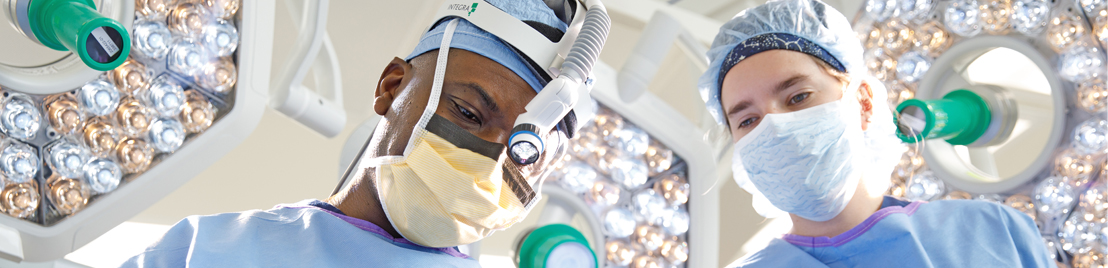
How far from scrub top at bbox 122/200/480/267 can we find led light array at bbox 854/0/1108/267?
1.44 m

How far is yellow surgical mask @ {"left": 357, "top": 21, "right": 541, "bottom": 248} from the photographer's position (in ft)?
3.76

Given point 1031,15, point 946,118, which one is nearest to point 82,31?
point 946,118

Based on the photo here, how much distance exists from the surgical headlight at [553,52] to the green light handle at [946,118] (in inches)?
34.5

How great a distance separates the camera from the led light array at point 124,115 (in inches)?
58.2

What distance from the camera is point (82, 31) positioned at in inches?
47.1

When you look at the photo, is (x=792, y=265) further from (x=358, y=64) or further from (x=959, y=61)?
(x=358, y=64)

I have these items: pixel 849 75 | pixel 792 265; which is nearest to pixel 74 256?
pixel 792 265

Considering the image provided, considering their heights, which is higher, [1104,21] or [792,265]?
[1104,21]

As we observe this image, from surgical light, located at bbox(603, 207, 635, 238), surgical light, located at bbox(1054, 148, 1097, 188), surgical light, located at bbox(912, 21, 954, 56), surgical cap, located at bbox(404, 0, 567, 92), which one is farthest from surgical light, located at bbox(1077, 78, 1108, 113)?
surgical cap, located at bbox(404, 0, 567, 92)

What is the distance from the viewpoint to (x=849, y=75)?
149 cm

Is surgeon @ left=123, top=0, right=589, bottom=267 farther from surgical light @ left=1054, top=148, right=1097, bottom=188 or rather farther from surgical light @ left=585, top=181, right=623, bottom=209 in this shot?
surgical light @ left=1054, top=148, right=1097, bottom=188

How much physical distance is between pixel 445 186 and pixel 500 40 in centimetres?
32

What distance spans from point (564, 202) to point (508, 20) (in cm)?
86

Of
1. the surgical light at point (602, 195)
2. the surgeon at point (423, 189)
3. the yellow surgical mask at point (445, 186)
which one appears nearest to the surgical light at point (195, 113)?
the surgeon at point (423, 189)
